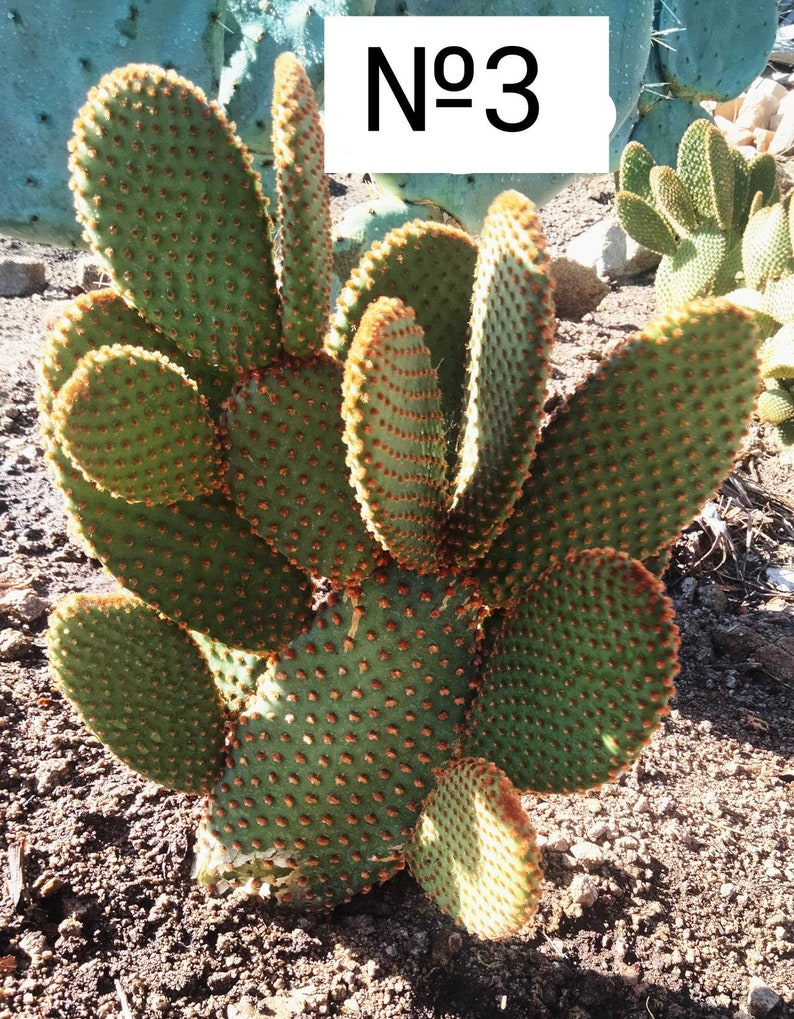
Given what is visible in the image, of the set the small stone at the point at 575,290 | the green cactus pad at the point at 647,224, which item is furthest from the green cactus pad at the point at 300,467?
the small stone at the point at 575,290

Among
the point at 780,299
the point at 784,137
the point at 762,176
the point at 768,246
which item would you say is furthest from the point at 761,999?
the point at 784,137

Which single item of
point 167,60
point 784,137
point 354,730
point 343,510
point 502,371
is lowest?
point 784,137

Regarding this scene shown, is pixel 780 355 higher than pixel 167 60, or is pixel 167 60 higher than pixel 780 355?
pixel 167 60

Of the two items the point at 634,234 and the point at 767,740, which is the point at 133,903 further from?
the point at 634,234

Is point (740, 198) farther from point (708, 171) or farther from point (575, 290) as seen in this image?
point (575, 290)

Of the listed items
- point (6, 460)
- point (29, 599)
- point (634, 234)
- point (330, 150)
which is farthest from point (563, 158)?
point (29, 599)

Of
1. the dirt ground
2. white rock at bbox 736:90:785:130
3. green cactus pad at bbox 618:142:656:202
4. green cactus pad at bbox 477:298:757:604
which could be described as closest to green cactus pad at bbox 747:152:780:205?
green cactus pad at bbox 618:142:656:202

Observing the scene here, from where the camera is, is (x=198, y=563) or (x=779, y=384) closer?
(x=198, y=563)
